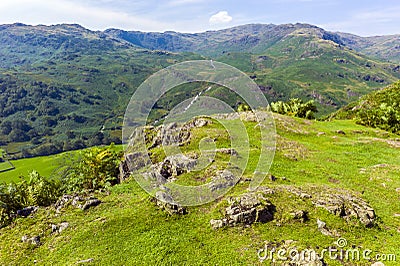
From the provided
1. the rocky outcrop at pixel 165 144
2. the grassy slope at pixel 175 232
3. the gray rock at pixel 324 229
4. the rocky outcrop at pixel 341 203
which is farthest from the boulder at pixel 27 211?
the gray rock at pixel 324 229

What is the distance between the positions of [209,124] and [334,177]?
740 inches

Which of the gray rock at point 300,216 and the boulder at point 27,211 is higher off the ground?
the gray rock at point 300,216

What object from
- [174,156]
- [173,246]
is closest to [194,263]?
[173,246]

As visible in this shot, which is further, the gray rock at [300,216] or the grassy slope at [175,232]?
the gray rock at [300,216]

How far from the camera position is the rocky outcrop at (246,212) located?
19344mm

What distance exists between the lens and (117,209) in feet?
73.7

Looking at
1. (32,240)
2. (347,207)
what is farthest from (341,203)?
(32,240)

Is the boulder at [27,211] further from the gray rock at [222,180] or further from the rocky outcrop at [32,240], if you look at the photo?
the gray rock at [222,180]

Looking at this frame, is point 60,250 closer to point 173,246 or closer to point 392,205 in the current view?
point 173,246

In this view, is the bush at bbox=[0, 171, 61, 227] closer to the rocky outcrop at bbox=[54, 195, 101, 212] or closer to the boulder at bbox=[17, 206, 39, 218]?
the boulder at bbox=[17, 206, 39, 218]
